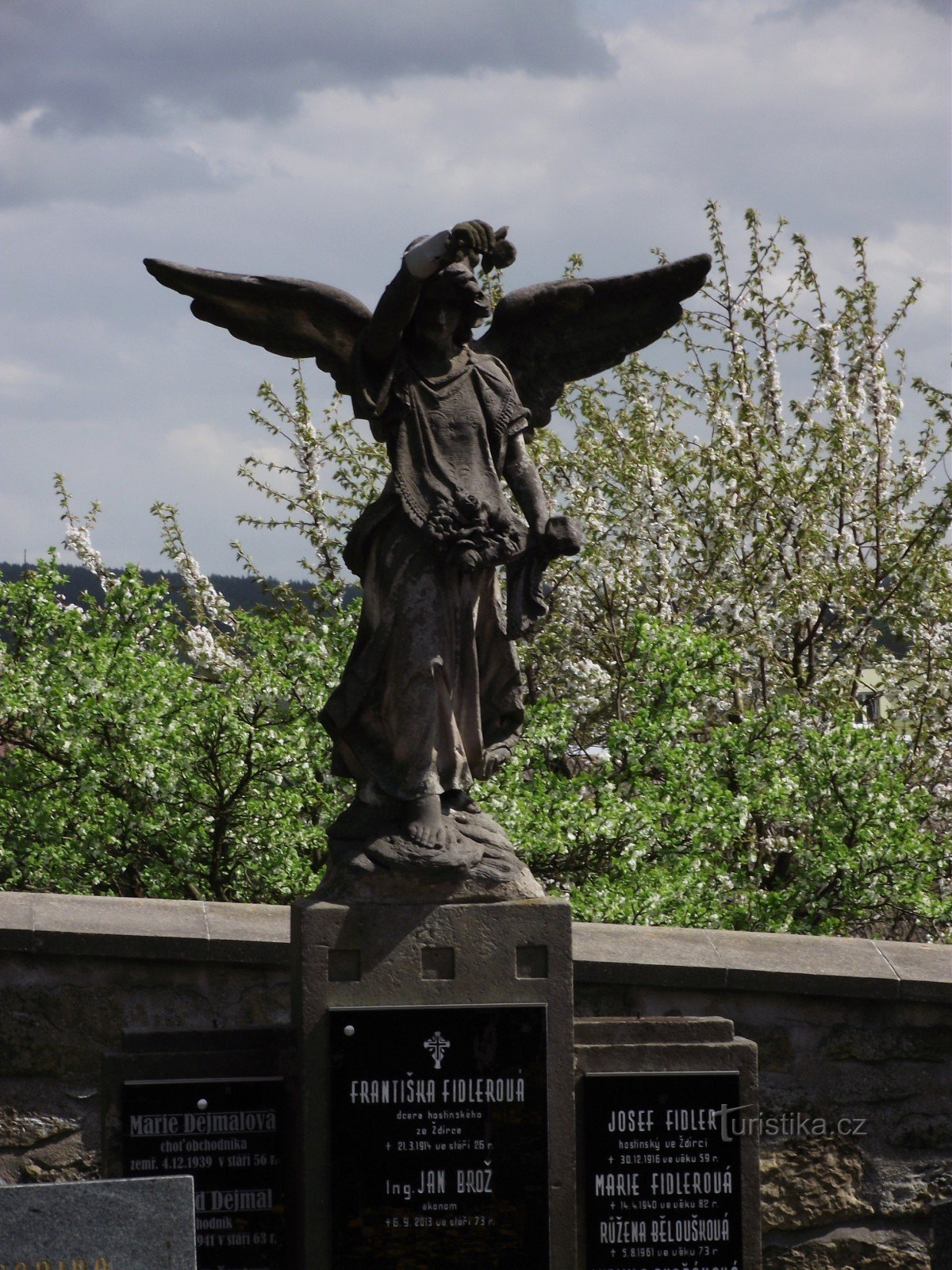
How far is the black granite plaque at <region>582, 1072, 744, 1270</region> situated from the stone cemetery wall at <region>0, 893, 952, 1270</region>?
2.57ft

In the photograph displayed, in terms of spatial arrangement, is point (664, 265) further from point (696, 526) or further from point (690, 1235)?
point (696, 526)

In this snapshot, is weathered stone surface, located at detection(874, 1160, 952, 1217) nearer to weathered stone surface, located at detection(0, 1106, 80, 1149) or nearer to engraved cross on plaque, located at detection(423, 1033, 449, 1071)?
engraved cross on plaque, located at detection(423, 1033, 449, 1071)

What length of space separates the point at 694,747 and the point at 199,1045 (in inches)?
180

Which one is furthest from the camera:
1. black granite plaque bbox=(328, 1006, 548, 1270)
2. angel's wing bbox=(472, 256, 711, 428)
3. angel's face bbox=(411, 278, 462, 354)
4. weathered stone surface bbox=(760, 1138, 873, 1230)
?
weathered stone surface bbox=(760, 1138, 873, 1230)

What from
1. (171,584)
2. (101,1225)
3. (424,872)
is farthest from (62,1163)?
(171,584)

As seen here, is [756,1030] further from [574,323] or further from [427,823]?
[574,323]

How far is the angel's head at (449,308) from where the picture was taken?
607 centimetres

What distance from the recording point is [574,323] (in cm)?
650

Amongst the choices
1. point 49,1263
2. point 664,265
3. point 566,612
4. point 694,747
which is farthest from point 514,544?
point 566,612

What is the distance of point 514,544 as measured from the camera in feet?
20.0

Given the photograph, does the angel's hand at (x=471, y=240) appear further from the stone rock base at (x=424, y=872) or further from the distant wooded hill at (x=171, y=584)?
the distant wooded hill at (x=171, y=584)

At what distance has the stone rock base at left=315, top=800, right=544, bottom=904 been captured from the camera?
5.91 metres

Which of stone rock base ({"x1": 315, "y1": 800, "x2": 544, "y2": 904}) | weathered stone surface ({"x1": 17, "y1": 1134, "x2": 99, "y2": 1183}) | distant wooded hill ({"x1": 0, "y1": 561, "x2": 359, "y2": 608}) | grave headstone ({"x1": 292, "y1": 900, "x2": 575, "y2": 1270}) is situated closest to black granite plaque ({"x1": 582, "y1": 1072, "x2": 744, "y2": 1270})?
grave headstone ({"x1": 292, "y1": 900, "x2": 575, "y2": 1270})

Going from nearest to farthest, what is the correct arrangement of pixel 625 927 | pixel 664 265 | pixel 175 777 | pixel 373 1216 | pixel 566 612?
pixel 373 1216 → pixel 664 265 → pixel 625 927 → pixel 175 777 → pixel 566 612
